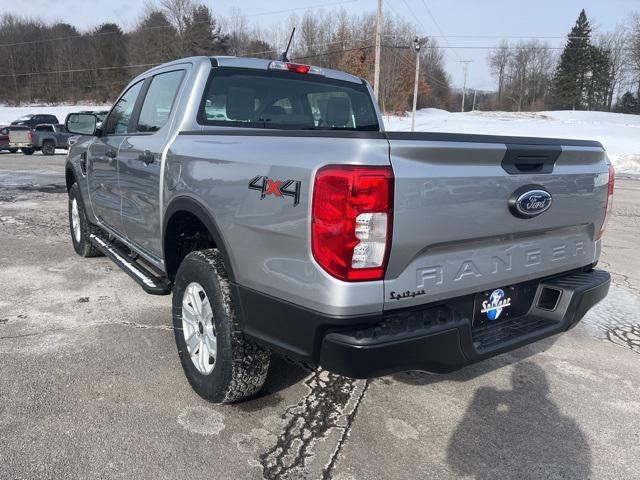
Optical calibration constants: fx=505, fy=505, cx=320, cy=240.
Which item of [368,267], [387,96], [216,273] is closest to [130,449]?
[216,273]

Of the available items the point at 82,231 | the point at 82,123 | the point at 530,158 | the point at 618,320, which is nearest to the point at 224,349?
the point at 530,158

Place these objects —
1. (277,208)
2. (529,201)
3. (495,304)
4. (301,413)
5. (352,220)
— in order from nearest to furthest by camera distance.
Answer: (352,220), (277,208), (529,201), (495,304), (301,413)

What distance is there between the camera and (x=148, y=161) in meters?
3.42

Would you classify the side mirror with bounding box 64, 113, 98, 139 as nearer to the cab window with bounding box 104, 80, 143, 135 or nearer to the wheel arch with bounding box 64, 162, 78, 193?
the cab window with bounding box 104, 80, 143, 135

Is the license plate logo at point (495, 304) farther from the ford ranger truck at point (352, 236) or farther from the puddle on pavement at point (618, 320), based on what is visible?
the puddle on pavement at point (618, 320)

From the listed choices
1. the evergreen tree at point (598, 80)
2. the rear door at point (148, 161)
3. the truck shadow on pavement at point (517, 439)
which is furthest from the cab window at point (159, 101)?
the evergreen tree at point (598, 80)

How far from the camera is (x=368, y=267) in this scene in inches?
77.7

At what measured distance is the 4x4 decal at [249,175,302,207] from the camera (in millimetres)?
2035

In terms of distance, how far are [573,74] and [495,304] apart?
85.3 meters

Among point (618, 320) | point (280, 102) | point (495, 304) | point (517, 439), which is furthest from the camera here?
point (618, 320)

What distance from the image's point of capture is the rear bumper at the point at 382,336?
6.51ft

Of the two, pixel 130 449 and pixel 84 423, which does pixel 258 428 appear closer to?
pixel 130 449

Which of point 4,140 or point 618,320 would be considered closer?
point 618,320

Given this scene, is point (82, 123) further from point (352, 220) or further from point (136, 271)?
point (352, 220)
